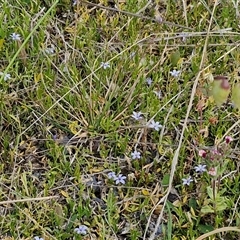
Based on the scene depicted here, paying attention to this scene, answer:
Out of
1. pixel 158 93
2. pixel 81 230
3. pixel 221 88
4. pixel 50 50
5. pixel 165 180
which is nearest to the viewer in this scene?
pixel 221 88

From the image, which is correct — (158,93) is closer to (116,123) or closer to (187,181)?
(116,123)

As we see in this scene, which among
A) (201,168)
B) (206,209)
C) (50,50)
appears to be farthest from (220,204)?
(50,50)

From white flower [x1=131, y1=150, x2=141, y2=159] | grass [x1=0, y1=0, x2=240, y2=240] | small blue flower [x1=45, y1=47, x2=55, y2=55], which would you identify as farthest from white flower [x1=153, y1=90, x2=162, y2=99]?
small blue flower [x1=45, y1=47, x2=55, y2=55]

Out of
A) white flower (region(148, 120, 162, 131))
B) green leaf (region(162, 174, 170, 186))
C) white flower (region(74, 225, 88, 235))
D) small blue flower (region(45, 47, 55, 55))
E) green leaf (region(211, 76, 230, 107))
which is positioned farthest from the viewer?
small blue flower (region(45, 47, 55, 55))

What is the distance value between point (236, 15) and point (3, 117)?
3.10ft

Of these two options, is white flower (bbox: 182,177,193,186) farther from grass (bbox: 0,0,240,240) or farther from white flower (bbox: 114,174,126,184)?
white flower (bbox: 114,174,126,184)

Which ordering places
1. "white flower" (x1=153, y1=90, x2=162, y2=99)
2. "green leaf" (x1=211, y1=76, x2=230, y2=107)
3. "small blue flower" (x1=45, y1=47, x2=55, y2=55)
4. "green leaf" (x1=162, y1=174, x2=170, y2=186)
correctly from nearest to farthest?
"green leaf" (x1=211, y1=76, x2=230, y2=107) < "green leaf" (x1=162, y1=174, x2=170, y2=186) < "white flower" (x1=153, y1=90, x2=162, y2=99) < "small blue flower" (x1=45, y1=47, x2=55, y2=55)

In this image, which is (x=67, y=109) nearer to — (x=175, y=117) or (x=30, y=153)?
(x=30, y=153)

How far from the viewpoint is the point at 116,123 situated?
1839mm

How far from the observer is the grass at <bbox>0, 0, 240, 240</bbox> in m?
1.64

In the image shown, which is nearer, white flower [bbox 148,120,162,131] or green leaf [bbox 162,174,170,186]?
green leaf [bbox 162,174,170,186]

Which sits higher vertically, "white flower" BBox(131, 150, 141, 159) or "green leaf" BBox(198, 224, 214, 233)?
"white flower" BBox(131, 150, 141, 159)

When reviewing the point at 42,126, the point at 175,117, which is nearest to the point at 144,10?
the point at 175,117

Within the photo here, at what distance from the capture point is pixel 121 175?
173cm
